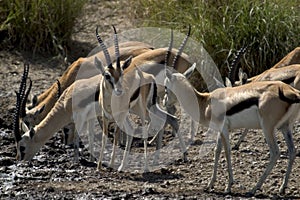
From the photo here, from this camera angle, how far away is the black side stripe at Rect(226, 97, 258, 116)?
8.02 meters

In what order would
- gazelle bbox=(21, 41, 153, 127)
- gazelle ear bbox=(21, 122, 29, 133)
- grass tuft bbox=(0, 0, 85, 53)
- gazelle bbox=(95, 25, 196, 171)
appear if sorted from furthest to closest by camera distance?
grass tuft bbox=(0, 0, 85, 53)
gazelle bbox=(21, 41, 153, 127)
gazelle ear bbox=(21, 122, 29, 133)
gazelle bbox=(95, 25, 196, 171)

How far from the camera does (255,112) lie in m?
8.02

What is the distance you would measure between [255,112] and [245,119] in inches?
5.2

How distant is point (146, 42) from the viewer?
42.1 feet

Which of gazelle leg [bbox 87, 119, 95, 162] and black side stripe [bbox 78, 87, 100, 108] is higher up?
black side stripe [bbox 78, 87, 100, 108]

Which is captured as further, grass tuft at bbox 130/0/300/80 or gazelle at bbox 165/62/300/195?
grass tuft at bbox 130/0/300/80

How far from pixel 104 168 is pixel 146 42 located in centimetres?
376

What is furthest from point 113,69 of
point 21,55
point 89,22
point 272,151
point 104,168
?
point 89,22

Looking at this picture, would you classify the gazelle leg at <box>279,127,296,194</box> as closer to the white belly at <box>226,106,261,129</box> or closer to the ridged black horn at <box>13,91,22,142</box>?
the white belly at <box>226,106,261,129</box>

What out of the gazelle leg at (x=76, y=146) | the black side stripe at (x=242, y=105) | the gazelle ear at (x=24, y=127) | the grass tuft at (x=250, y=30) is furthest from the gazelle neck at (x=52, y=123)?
the grass tuft at (x=250, y=30)

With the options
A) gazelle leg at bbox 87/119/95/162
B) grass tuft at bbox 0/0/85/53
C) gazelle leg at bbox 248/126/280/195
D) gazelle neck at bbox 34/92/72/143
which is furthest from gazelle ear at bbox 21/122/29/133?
gazelle leg at bbox 248/126/280/195

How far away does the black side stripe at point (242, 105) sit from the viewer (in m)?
8.02

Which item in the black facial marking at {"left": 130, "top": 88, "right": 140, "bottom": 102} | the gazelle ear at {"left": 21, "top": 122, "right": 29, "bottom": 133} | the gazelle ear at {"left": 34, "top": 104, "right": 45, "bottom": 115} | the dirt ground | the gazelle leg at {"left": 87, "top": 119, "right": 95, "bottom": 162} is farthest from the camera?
the gazelle ear at {"left": 34, "top": 104, "right": 45, "bottom": 115}

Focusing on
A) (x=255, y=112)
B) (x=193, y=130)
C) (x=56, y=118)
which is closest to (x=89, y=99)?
(x=56, y=118)
